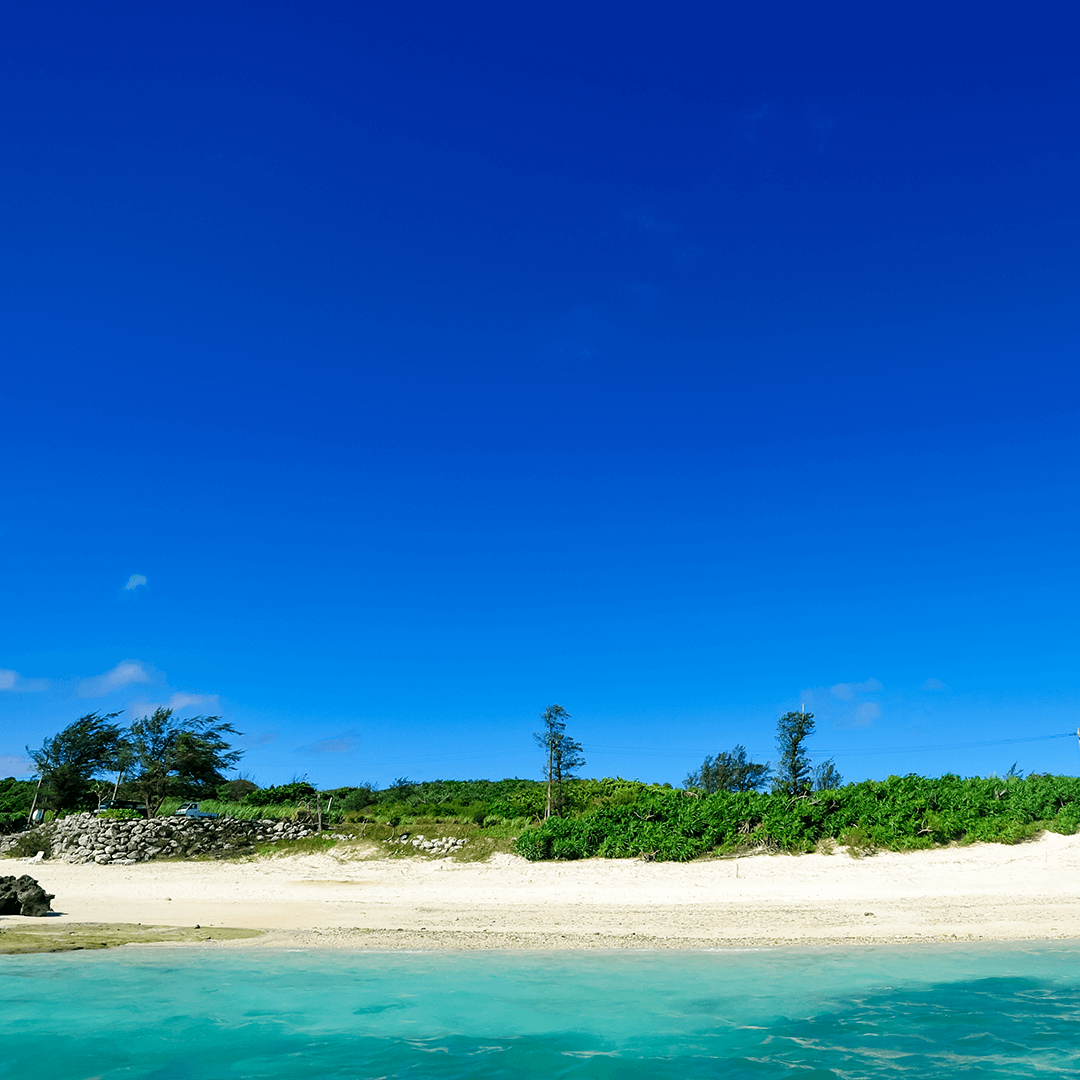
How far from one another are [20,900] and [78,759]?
2889 cm

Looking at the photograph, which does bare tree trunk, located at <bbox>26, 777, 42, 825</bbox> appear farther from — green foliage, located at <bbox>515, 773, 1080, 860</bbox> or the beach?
green foliage, located at <bbox>515, 773, 1080, 860</bbox>

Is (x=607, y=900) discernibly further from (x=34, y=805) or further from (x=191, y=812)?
(x=34, y=805)

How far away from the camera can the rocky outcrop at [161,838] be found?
34938 mm

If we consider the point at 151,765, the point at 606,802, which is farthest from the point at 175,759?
the point at 606,802

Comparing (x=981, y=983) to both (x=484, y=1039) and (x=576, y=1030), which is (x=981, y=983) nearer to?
(x=576, y=1030)

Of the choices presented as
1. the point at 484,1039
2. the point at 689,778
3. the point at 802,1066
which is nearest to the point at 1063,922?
the point at 802,1066

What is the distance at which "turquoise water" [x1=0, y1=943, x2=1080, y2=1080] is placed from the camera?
31.3 ft

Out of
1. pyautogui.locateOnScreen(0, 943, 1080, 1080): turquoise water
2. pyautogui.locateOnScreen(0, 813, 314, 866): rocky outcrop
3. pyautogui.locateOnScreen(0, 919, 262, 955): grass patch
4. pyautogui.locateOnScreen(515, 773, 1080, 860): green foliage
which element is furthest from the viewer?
pyautogui.locateOnScreen(0, 813, 314, 866): rocky outcrop

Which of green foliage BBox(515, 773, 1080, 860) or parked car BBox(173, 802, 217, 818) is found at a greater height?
green foliage BBox(515, 773, 1080, 860)

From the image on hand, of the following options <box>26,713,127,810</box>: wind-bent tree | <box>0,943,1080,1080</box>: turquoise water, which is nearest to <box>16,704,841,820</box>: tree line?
<box>26,713,127,810</box>: wind-bent tree

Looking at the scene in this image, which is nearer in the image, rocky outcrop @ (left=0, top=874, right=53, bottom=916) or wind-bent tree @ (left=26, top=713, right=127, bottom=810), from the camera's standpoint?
rocky outcrop @ (left=0, top=874, right=53, bottom=916)

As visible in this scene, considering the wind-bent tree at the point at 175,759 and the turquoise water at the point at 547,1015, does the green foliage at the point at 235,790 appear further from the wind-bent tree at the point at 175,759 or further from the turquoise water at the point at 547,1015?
the turquoise water at the point at 547,1015

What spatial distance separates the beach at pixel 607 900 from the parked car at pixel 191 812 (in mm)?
6245

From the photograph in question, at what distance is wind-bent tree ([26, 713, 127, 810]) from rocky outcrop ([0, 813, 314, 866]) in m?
7.55
